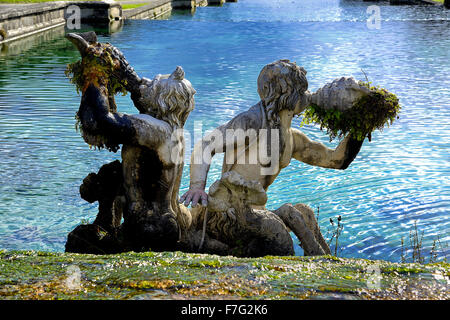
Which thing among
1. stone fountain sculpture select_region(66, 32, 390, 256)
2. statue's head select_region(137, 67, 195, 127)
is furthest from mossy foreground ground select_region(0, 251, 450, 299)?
statue's head select_region(137, 67, 195, 127)

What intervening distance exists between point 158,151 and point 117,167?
1.50ft

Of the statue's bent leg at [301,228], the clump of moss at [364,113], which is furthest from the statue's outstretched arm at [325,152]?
the statue's bent leg at [301,228]

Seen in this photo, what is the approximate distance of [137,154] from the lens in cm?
432

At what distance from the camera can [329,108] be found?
4.75 metres

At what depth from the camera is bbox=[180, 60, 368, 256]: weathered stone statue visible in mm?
4355

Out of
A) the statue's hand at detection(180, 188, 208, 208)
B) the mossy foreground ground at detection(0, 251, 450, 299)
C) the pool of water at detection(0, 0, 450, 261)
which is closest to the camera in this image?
the mossy foreground ground at detection(0, 251, 450, 299)

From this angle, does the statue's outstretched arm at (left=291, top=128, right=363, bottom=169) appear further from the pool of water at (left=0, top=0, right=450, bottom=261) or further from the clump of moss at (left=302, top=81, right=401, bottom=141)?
the pool of water at (left=0, top=0, right=450, bottom=261)

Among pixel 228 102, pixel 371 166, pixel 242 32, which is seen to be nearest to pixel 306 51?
pixel 242 32

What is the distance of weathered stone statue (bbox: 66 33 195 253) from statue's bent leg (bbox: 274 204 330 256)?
2.60ft

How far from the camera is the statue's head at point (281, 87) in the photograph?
4.46m

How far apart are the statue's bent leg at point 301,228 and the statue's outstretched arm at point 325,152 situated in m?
0.50
